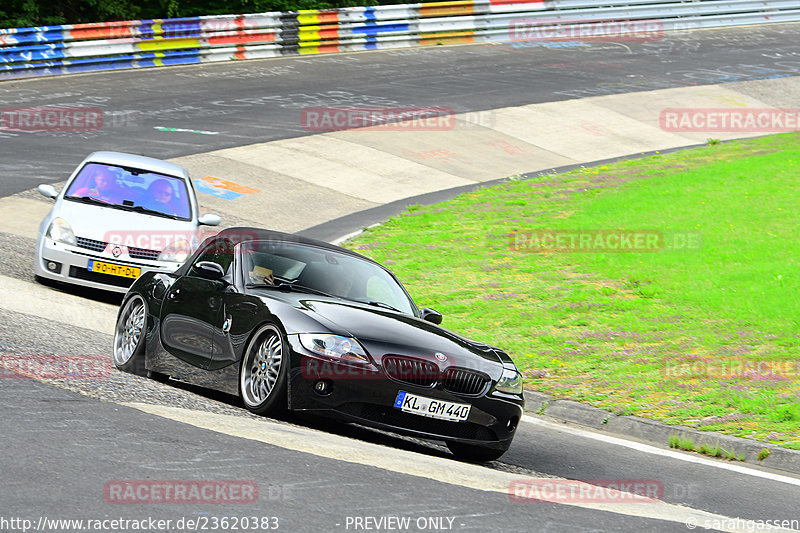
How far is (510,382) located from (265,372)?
1779mm

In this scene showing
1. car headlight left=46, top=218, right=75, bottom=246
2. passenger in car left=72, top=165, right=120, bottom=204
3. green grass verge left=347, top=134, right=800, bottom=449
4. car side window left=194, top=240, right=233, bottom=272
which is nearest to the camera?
car side window left=194, top=240, right=233, bottom=272

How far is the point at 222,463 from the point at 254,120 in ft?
66.2

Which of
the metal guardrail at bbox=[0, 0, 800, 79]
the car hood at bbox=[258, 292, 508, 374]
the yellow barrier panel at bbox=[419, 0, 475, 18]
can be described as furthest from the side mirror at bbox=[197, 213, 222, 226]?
the yellow barrier panel at bbox=[419, 0, 475, 18]

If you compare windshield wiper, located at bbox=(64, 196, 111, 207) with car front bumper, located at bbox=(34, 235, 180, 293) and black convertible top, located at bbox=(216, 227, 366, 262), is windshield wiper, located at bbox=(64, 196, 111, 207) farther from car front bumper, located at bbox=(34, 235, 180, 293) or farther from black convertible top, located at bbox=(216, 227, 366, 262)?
black convertible top, located at bbox=(216, 227, 366, 262)

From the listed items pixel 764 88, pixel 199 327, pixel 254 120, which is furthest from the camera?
pixel 764 88

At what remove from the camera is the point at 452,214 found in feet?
64.4

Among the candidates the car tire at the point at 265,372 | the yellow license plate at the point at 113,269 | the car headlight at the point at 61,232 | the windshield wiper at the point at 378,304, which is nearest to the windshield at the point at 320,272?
the windshield wiper at the point at 378,304

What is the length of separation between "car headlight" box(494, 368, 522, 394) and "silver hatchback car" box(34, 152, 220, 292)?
6.19 metres

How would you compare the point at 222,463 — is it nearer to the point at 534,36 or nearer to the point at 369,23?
the point at 369,23

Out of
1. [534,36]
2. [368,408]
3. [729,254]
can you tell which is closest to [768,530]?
[368,408]

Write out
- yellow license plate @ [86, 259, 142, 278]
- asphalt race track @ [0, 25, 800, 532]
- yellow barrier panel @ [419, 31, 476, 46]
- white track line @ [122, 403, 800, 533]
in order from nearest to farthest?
asphalt race track @ [0, 25, 800, 532] < white track line @ [122, 403, 800, 533] < yellow license plate @ [86, 259, 142, 278] < yellow barrier panel @ [419, 31, 476, 46]

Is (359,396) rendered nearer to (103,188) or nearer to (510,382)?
(510,382)

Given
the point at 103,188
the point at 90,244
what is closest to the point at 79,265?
the point at 90,244

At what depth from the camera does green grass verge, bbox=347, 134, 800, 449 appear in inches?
403
